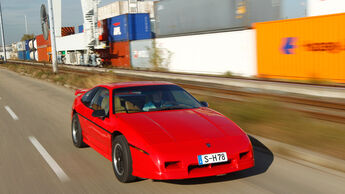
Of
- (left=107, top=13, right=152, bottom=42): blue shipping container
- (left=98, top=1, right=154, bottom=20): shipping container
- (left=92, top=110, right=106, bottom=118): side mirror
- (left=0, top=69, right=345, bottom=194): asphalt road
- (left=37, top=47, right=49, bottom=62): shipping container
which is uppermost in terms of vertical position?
(left=98, top=1, right=154, bottom=20): shipping container

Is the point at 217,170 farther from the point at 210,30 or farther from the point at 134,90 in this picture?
the point at 210,30

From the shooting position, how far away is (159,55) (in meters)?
33.2

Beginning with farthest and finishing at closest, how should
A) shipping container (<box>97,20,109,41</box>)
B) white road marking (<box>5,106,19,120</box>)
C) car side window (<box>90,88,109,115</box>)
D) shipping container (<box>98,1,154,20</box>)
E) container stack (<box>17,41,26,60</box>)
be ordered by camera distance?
shipping container (<box>98,1,154,20</box>)
container stack (<box>17,41,26,60</box>)
shipping container (<box>97,20,109,41</box>)
white road marking (<box>5,106,19,120</box>)
car side window (<box>90,88,109,115</box>)

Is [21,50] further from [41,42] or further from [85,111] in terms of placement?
[85,111]

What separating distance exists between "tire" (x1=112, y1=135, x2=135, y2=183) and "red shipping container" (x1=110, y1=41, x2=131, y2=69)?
34572mm

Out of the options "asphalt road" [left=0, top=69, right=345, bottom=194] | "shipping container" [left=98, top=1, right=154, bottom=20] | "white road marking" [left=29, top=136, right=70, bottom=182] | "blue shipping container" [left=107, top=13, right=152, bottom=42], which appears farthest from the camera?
"shipping container" [left=98, top=1, right=154, bottom=20]

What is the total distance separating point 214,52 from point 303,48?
904 cm

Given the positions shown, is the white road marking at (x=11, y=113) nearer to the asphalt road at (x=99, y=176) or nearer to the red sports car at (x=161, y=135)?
the asphalt road at (x=99, y=176)

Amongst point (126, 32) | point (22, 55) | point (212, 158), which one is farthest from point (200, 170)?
point (22, 55)

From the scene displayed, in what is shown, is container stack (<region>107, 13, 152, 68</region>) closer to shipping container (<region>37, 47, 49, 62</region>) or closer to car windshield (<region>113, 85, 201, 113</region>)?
shipping container (<region>37, 47, 49, 62</region>)

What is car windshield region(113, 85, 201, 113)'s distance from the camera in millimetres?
5566

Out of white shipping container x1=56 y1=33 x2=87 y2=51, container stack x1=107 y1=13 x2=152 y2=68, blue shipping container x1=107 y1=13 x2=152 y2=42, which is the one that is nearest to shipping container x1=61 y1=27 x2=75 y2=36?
white shipping container x1=56 y1=33 x2=87 y2=51

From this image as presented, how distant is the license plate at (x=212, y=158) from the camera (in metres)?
4.34

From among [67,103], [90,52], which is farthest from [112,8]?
[67,103]
